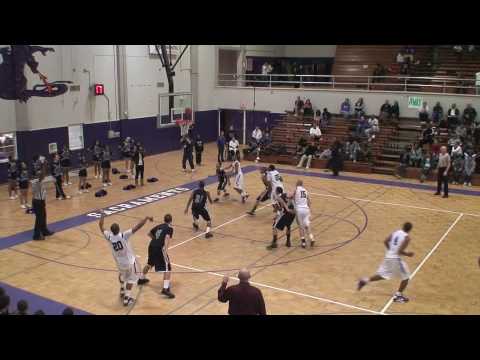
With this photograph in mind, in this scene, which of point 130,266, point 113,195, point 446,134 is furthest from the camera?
point 446,134

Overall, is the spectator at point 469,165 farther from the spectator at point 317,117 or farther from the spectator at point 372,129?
the spectator at point 317,117

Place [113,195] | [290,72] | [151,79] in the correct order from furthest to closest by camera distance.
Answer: [290,72] < [151,79] < [113,195]

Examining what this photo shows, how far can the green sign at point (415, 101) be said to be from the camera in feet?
87.5

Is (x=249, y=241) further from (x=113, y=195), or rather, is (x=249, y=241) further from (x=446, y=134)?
(x=446, y=134)

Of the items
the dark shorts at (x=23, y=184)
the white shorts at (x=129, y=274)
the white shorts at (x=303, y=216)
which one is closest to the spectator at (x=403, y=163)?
the white shorts at (x=303, y=216)

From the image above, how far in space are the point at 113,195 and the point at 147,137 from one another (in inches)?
373

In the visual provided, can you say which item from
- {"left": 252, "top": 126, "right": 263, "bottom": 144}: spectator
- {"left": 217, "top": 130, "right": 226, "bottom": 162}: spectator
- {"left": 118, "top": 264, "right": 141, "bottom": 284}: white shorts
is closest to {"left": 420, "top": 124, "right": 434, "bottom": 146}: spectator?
{"left": 252, "top": 126, "right": 263, "bottom": 144}: spectator

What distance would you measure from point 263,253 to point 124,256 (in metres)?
4.48

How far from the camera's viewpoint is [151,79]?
2866 cm

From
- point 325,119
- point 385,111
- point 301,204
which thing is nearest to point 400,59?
point 385,111

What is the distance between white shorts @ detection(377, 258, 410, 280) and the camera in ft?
34.4

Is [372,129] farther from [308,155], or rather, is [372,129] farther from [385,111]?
[308,155]
